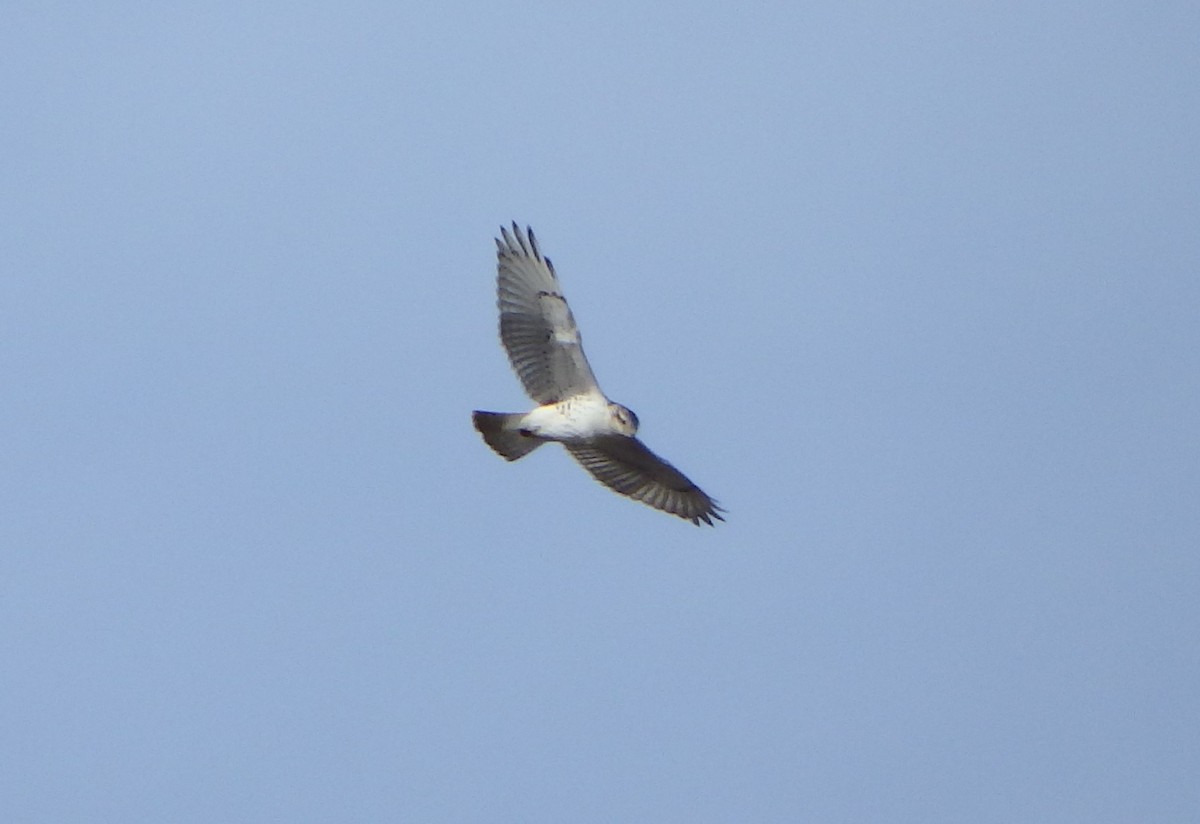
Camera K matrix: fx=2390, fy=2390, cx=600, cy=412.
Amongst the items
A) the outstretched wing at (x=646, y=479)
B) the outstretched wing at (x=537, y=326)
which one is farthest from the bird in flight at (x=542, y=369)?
the outstretched wing at (x=646, y=479)

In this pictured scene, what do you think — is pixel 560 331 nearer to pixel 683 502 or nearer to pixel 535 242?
pixel 535 242

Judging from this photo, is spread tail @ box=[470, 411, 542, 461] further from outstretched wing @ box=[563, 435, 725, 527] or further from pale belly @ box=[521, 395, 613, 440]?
outstretched wing @ box=[563, 435, 725, 527]

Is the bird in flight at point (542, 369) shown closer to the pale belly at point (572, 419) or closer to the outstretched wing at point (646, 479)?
the pale belly at point (572, 419)

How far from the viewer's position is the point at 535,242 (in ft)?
62.3

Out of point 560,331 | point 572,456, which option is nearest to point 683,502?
point 572,456

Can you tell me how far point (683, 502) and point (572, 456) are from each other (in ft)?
3.38

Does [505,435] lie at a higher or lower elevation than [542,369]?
lower

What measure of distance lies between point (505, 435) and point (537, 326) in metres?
0.94

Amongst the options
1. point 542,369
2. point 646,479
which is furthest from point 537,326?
point 646,479

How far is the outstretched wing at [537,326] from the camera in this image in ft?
61.4

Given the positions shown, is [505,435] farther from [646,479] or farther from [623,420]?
[646,479]

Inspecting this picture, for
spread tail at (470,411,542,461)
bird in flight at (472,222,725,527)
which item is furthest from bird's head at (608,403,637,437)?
spread tail at (470,411,542,461)

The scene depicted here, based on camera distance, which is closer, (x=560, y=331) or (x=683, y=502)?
(x=560, y=331)

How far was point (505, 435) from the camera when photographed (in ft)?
62.6
